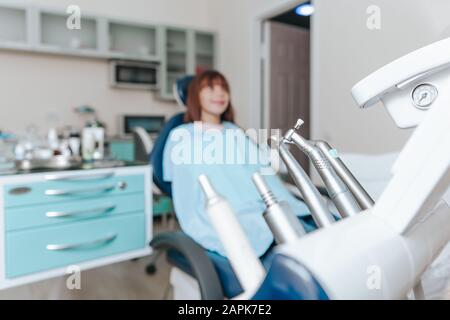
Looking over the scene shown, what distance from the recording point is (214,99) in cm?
152

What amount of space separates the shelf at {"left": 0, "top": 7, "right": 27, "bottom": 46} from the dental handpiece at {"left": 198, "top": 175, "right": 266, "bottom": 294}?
3.19 metres

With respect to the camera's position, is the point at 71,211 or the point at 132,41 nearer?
the point at 71,211

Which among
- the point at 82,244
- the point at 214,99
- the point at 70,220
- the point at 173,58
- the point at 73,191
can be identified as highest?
the point at 173,58

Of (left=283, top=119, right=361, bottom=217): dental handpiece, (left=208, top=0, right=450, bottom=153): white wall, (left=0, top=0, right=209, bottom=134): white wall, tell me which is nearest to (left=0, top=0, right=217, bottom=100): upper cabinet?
(left=0, top=0, right=209, bottom=134): white wall

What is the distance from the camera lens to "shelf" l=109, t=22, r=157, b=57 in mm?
3381

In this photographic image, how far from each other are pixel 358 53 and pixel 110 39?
10.6 ft

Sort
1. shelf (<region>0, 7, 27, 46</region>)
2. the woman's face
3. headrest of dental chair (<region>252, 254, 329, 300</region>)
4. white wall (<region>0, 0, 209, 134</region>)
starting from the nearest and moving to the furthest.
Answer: headrest of dental chair (<region>252, 254, 329, 300</region>) < the woman's face < shelf (<region>0, 7, 27, 46</region>) < white wall (<region>0, 0, 209, 134</region>)

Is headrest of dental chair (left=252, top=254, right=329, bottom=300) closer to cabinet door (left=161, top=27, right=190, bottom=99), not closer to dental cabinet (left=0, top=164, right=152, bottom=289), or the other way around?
dental cabinet (left=0, top=164, right=152, bottom=289)

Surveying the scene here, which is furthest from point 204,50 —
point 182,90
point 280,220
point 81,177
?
point 280,220

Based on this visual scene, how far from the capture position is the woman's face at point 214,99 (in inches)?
59.6

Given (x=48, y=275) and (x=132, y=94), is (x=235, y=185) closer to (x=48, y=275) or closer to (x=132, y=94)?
(x=48, y=275)

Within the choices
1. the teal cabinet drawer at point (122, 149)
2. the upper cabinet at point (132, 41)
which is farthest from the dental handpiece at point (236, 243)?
the upper cabinet at point (132, 41)

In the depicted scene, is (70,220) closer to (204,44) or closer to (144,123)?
(144,123)

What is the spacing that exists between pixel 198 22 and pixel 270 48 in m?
1.35
